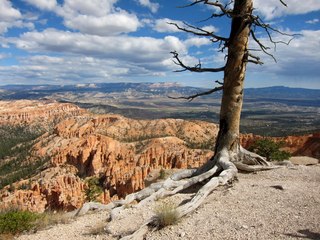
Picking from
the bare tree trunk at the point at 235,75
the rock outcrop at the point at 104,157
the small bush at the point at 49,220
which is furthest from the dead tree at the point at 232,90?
the rock outcrop at the point at 104,157

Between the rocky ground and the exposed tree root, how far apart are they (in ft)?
0.58

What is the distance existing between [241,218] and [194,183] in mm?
2562

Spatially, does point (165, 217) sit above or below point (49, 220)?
above

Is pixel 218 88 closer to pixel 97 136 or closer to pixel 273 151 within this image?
pixel 273 151

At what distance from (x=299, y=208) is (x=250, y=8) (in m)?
5.71

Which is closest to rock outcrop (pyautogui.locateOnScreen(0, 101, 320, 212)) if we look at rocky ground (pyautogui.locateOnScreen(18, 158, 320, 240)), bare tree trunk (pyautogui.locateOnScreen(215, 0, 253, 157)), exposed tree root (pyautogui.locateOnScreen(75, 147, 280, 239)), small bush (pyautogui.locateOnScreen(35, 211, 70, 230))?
small bush (pyautogui.locateOnScreen(35, 211, 70, 230))

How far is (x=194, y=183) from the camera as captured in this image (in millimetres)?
9273

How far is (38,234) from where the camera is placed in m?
7.72

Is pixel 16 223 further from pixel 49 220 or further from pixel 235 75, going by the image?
pixel 235 75

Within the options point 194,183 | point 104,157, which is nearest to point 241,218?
point 194,183

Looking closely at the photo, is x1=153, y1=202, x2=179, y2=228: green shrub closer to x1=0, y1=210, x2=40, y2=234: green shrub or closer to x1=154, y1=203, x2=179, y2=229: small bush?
x1=154, y1=203, x2=179, y2=229: small bush

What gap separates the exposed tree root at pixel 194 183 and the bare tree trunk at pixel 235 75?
0.46 meters

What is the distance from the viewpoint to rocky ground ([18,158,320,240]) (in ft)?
20.5

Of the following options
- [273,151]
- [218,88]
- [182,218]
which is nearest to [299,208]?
[182,218]
